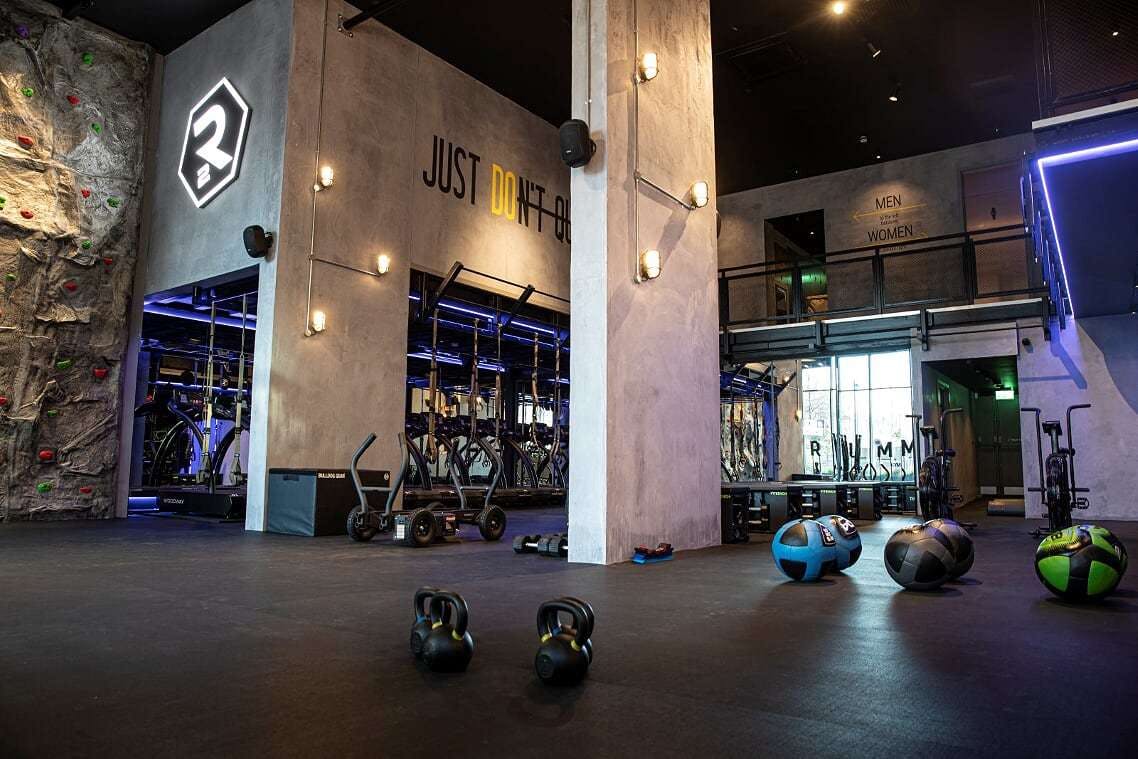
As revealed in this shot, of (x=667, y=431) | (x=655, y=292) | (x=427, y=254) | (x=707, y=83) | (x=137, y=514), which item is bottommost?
(x=137, y=514)

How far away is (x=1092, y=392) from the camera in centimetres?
1009

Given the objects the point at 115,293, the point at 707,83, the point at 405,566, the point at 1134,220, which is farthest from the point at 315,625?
the point at 115,293

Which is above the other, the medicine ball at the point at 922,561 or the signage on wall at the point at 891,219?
the signage on wall at the point at 891,219

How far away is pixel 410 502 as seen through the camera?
Result: 8.73 metres

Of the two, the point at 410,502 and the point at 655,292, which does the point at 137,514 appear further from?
the point at 655,292

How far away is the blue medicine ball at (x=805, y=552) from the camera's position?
4.46 meters

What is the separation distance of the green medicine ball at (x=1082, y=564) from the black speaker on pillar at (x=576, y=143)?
13.0 feet

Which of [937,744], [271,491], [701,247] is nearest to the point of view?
[937,744]

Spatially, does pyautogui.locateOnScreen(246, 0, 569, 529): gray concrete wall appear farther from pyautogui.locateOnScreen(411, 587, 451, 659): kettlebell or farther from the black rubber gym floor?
pyautogui.locateOnScreen(411, 587, 451, 659): kettlebell

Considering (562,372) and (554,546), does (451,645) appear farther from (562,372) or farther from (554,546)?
(562,372)

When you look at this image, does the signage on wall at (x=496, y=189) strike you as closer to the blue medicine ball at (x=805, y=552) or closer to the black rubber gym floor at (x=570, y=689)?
the black rubber gym floor at (x=570, y=689)

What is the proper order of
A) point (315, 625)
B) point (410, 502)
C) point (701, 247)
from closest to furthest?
point (315, 625) < point (701, 247) < point (410, 502)

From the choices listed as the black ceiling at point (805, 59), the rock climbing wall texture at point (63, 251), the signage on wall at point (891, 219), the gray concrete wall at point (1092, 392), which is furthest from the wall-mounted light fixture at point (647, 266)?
the signage on wall at point (891, 219)

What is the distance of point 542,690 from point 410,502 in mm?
6827
